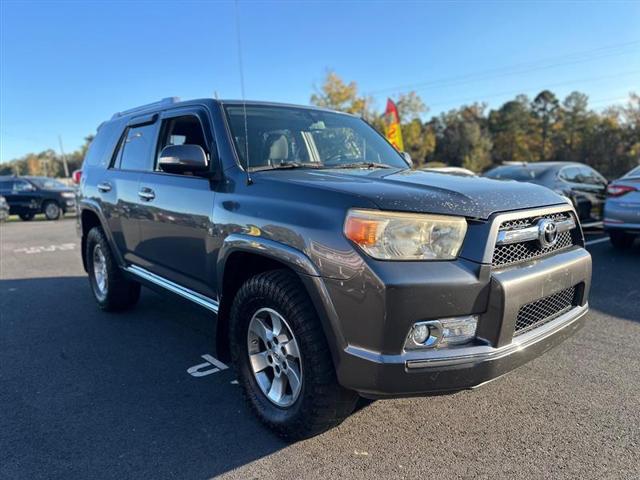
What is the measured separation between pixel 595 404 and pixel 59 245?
1080 centimetres

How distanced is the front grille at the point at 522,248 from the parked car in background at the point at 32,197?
1942 cm

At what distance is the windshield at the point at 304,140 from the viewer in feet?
10.5

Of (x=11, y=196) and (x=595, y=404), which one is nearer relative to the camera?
(x=595, y=404)

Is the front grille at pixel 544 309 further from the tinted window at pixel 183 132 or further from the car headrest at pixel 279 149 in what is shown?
the tinted window at pixel 183 132

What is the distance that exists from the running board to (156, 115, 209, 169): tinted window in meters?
1.07

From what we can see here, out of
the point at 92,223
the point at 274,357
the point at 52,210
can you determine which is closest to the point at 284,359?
the point at 274,357

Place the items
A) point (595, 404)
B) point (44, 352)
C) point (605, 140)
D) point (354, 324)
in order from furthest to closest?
point (605, 140), point (44, 352), point (595, 404), point (354, 324)

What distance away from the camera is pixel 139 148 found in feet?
13.9

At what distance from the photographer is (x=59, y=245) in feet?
34.8

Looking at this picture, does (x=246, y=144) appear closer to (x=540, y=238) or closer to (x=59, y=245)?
(x=540, y=238)

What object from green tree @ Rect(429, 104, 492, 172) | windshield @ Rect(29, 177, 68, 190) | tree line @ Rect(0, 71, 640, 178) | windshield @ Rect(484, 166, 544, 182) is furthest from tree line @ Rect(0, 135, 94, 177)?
windshield @ Rect(484, 166, 544, 182)

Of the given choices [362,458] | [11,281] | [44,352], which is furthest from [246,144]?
[11,281]

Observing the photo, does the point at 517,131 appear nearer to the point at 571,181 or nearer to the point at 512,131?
the point at 512,131

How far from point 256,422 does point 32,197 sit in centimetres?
1920
